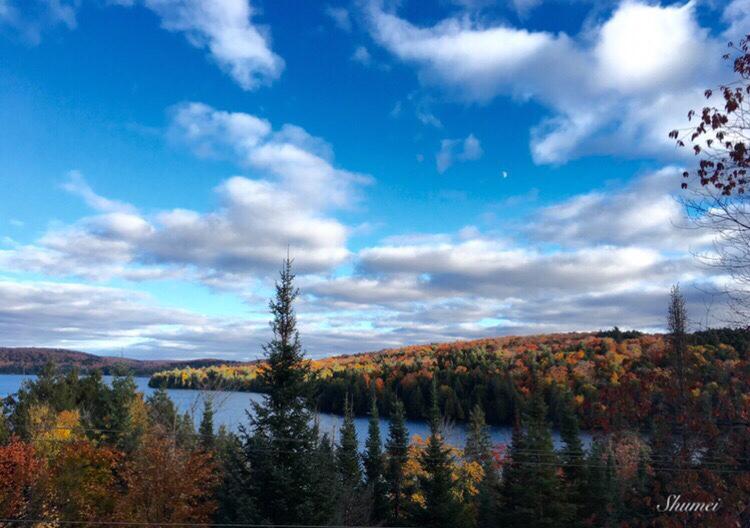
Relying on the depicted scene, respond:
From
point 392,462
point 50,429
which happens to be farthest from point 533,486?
point 50,429

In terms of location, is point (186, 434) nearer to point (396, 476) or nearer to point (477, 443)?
point (396, 476)

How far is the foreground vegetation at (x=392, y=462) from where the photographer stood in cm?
1249

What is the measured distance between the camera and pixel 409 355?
589ft

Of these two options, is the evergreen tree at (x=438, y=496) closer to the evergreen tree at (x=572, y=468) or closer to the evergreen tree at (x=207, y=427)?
the evergreen tree at (x=572, y=468)

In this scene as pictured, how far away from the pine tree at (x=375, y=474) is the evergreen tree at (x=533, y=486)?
40.7 feet

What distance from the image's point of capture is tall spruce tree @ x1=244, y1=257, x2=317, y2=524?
2252 cm

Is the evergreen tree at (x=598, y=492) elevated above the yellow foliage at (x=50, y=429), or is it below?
below

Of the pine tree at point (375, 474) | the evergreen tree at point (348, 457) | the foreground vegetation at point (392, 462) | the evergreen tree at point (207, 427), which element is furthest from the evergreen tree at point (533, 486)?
the evergreen tree at point (207, 427)

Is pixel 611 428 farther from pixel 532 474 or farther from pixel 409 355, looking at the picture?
pixel 409 355

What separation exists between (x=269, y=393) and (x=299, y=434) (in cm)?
239

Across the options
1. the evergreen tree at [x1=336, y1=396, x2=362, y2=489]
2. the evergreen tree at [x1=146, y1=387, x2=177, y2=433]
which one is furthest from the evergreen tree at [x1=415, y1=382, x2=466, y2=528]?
the evergreen tree at [x1=146, y1=387, x2=177, y2=433]

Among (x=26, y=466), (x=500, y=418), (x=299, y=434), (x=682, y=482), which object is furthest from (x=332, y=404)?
(x=682, y=482)

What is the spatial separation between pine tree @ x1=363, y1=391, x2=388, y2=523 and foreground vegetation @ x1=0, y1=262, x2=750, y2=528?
0.13 metres

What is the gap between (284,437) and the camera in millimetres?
23484
